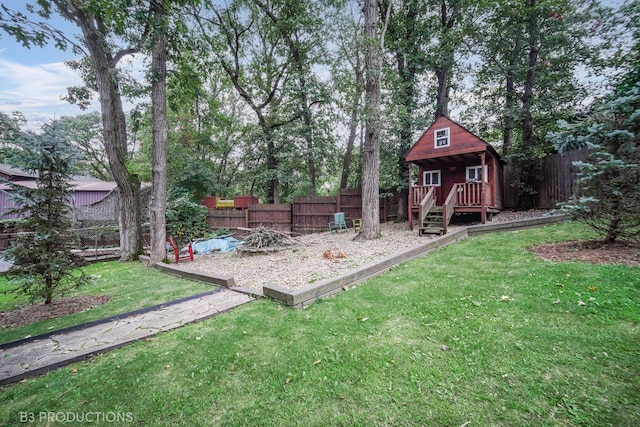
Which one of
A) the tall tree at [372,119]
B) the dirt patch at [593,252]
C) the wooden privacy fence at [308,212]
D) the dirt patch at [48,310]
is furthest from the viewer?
the wooden privacy fence at [308,212]

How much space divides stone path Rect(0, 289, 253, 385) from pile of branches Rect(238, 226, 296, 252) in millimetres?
3788

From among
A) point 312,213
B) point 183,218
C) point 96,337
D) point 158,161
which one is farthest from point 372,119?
point 96,337

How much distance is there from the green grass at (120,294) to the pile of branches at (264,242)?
8.13 feet

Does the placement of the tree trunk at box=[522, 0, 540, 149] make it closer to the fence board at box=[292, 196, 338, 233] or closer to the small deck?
the small deck

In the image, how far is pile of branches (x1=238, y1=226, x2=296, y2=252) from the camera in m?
8.00

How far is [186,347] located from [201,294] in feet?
5.87

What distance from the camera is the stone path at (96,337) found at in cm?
250

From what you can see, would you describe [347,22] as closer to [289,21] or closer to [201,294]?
[289,21]

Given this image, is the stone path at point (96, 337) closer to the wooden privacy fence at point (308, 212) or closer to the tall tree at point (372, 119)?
the tall tree at point (372, 119)

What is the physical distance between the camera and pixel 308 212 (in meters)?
13.5

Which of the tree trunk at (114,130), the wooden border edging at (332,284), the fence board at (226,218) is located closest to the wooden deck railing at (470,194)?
the wooden border edging at (332,284)

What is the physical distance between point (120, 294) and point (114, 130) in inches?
236

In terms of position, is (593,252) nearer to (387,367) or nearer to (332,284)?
(332,284)

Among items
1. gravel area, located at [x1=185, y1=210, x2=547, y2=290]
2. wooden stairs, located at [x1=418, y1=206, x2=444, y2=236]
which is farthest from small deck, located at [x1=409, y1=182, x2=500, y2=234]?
gravel area, located at [x1=185, y1=210, x2=547, y2=290]
